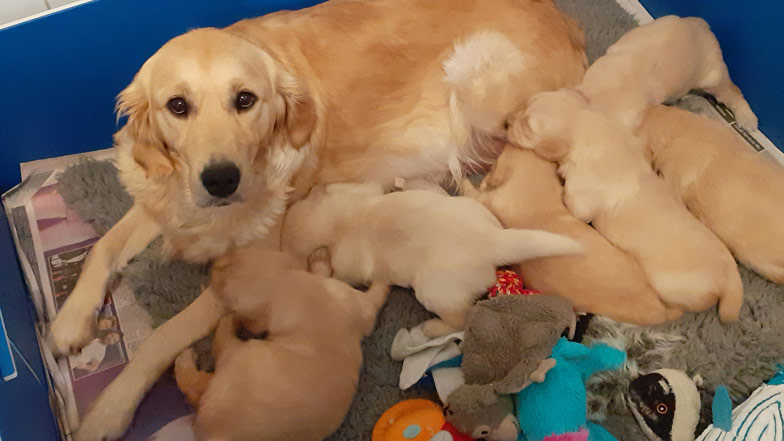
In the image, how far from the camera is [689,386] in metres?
1.29

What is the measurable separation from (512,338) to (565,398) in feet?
0.52

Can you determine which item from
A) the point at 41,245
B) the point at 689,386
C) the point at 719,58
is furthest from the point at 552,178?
the point at 41,245

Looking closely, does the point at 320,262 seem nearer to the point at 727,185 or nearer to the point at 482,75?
the point at 482,75

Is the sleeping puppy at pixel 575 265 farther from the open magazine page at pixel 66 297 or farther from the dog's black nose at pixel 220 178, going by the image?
the open magazine page at pixel 66 297

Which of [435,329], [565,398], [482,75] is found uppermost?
[482,75]

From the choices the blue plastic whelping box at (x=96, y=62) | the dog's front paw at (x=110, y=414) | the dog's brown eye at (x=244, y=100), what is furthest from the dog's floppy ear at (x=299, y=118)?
the dog's front paw at (x=110, y=414)

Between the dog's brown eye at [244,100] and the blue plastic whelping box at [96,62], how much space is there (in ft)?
2.24

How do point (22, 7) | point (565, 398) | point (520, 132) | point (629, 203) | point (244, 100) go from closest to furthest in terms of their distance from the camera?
point (565, 398), point (244, 100), point (629, 203), point (520, 132), point (22, 7)

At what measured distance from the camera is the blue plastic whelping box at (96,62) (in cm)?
162

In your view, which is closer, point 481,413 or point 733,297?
point 481,413

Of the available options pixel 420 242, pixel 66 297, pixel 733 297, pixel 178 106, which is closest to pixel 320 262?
pixel 420 242

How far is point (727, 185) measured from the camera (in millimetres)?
1465

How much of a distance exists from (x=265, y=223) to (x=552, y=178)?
30.4 inches

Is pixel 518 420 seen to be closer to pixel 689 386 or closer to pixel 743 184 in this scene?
pixel 689 386
